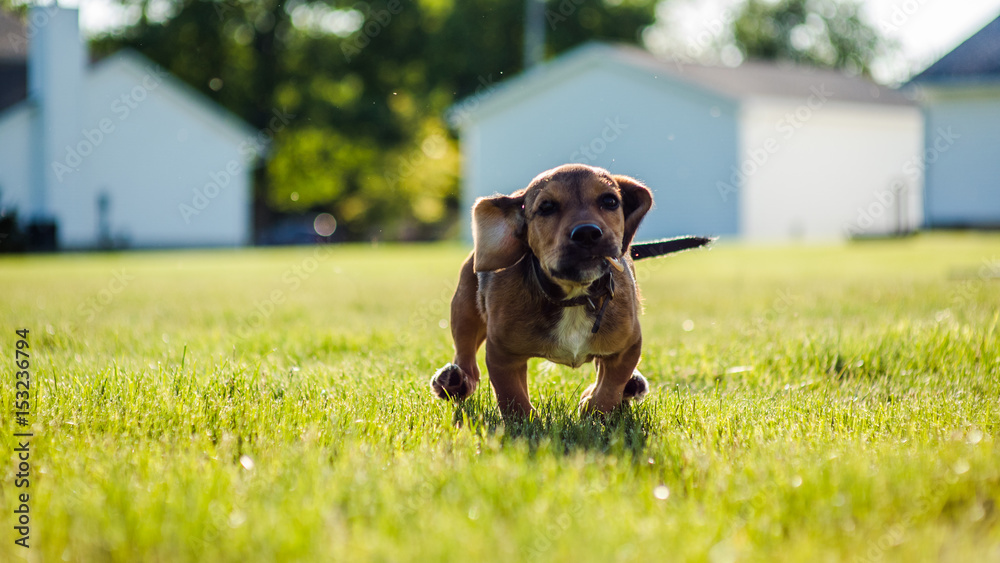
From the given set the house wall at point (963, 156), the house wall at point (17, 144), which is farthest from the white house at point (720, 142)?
the house wall at point (17, 144)

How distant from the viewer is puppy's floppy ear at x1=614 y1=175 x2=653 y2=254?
3508mm

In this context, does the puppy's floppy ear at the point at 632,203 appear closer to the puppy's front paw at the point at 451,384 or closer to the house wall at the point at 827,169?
the puppy's front paw at the point at 451,384

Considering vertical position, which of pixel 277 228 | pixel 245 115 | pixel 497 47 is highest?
pixel 497 47

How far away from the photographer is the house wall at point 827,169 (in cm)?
2623

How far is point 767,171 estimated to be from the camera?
1037 inches

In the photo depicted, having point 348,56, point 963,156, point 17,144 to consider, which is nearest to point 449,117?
point 348,56

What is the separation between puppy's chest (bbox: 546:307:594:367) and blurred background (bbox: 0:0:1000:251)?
50.4 ft

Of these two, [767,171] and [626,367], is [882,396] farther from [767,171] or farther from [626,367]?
[767,171]

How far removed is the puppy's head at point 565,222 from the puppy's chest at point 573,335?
0.70 ft

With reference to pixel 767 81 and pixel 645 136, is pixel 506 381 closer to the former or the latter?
pixel 645 136

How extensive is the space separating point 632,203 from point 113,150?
31252mm

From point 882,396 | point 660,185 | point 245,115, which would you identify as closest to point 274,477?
point 882,396

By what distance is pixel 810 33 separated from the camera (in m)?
56.6

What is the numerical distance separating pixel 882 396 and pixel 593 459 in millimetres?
1731
